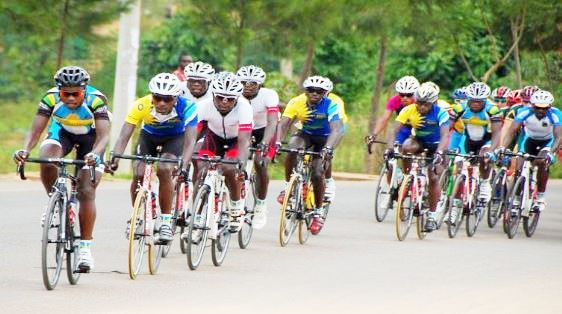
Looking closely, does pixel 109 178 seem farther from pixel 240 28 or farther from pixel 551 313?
pixel 551 313

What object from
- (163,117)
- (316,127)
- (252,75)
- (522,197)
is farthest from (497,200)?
(163,117)

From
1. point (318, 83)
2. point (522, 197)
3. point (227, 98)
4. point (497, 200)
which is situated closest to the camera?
point (227, 98)

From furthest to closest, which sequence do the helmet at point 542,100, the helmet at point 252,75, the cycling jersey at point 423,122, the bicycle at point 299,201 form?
the helmet at point 542,100 < the cycling jersey at point 423,122 < the helmet at point 252,75 < the bicycle at point 299,201

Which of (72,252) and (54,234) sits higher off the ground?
(54,234)

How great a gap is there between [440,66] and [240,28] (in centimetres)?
1560

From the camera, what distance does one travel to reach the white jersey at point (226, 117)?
15.6 m

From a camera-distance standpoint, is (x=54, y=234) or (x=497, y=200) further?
(x=497, y=200)

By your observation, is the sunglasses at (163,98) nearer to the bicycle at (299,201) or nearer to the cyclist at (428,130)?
the bicycle at (299,201)

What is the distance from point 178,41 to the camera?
43.8m

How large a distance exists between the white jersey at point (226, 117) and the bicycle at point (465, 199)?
4.13 metres

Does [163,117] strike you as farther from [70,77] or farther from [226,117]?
[70,77]

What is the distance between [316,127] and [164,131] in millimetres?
3910

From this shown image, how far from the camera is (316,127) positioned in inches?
717

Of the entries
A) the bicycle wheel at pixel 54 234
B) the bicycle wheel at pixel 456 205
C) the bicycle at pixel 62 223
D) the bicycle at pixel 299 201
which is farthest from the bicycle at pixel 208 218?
the bicycle wheel at pixel 456 205
